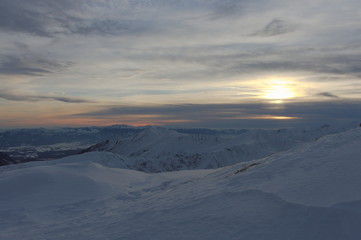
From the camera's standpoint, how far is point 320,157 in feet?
41.2

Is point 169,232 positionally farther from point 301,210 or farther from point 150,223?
point 301,210

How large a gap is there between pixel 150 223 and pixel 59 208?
27.0 ft

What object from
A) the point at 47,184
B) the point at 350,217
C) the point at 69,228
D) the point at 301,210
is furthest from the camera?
the point at 47,184

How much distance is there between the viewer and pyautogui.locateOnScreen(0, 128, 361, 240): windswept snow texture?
24.6 ft

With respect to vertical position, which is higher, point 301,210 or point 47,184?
point 301,210

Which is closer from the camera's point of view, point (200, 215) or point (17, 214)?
point (200, 215)

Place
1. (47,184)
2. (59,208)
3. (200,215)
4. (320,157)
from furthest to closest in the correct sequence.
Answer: (47,184) → (59,208) → (320,157) → (200,215)

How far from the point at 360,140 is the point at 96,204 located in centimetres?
1443

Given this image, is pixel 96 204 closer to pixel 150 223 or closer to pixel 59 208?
pixel 59 208

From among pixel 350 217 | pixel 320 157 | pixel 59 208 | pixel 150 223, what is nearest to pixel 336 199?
pixel 350 217

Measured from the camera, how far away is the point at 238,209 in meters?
9.16

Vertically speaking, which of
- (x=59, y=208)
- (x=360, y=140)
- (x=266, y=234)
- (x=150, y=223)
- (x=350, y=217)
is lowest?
(x=59, y=208)

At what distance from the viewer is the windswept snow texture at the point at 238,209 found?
295 inches

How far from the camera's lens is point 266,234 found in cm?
737
